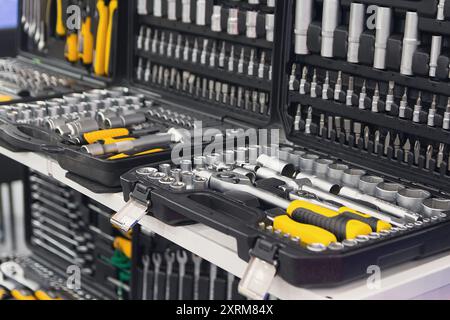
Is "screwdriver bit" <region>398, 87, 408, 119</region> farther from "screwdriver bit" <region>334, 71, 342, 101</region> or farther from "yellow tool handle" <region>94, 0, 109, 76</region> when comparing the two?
"yellow tool handle" <region>94, 0, 109, 76</region>

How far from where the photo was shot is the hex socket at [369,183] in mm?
1897

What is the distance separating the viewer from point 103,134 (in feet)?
7.39

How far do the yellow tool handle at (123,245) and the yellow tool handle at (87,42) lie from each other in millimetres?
700

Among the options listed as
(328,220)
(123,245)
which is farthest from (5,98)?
(328,220)

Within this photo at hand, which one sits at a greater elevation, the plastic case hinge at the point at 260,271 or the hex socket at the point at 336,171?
the hex socket at the point at 336,171

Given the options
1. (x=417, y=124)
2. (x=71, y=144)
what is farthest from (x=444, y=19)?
(x=71, y=144)

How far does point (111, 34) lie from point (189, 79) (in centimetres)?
40

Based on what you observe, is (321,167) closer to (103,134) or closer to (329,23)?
(329,23)

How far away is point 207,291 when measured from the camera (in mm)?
2705

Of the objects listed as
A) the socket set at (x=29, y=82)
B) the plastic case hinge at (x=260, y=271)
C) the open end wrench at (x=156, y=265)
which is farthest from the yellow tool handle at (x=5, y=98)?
the plastic case hinge at (x=260, y=271)

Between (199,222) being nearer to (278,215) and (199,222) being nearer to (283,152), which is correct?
(278,215)

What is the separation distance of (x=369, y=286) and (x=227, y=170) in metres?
0.61

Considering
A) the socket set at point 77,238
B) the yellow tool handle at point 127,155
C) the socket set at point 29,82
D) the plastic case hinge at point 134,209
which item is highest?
the socket set at point 29,82

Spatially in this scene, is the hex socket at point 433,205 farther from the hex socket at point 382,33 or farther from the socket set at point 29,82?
the socket set at point 29,82
